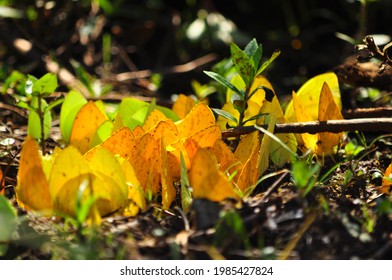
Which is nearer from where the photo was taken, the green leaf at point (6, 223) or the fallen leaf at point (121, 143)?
the green leaf at point (6, 223)

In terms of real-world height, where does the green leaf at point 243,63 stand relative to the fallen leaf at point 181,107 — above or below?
above

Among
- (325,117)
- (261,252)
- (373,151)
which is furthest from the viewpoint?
(373,151)

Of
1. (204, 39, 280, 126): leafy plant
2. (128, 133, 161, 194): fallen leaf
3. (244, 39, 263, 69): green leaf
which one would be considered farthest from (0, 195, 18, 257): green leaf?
(244, 39, 263, 69): green leaf

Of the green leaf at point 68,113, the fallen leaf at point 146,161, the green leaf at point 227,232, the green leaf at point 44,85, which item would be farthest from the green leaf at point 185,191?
the green leaf at point 68,113

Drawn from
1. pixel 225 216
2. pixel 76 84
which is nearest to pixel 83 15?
pixel 76 84

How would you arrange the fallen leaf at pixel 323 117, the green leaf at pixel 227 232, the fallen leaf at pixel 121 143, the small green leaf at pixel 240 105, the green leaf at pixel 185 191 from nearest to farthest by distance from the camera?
the green leaf at pixel 227 232 < the green leaf at pixel 185 191 < the fallen leaf at pixel 121 143 < the small green leaf at pixel 240 105 < the fallen leaf at pixel 323 117

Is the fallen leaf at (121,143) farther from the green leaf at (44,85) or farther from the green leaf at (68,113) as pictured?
the green leaf at (68,113)
